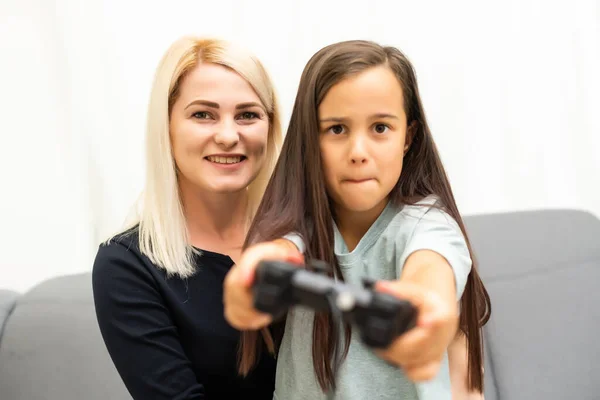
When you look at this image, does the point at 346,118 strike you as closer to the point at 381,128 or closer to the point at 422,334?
the point at 381,128

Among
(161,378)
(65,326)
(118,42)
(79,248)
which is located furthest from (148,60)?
(161,378)

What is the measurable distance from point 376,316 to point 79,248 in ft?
3.97

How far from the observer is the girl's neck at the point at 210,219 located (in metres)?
1.01

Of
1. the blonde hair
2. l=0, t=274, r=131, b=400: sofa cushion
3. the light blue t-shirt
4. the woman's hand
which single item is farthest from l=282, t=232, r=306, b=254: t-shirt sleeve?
l=0, t=274, r=131, b=400: sofa cushion

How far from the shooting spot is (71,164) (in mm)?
1390

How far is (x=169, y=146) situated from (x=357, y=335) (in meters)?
0.45

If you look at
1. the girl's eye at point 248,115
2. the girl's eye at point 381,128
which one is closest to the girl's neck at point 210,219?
the girl's eye at point 248,115

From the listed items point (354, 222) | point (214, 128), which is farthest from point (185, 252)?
point (354, 222)

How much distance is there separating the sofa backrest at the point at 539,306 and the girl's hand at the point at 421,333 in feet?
3.23

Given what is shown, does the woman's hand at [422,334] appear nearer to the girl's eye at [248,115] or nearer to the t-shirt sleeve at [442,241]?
the t-shirt sleeve at [442,241]

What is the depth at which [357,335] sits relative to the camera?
2.25 ft

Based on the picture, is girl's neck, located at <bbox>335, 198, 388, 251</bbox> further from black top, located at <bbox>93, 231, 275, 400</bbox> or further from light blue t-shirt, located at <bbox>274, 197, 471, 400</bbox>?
black top, located at <bbox>93, 231, 275, 400</bbox>

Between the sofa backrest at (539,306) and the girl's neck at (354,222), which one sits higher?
the girl's neck at (354,222)

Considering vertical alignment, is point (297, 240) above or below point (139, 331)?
above
